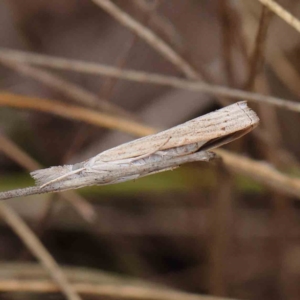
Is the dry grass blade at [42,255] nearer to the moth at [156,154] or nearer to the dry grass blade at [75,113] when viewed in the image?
the dry grass blade at [75,113]

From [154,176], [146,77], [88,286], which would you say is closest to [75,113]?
[146,77]

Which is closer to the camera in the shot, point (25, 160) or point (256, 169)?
point (256, 169)

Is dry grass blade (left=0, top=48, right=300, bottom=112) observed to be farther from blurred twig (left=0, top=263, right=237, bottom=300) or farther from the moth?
blurred twig (left=0, top=263, right=237, bottom=300)

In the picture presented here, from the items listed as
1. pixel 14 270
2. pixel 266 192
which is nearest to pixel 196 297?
pixel 14 270

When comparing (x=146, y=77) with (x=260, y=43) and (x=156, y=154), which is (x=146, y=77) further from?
(x=156, y=154)

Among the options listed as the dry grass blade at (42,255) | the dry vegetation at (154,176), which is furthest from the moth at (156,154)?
the dry grass blade at (42,255)

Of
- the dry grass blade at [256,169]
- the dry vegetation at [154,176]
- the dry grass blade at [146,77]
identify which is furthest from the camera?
the dry vegetation at [154,176]
